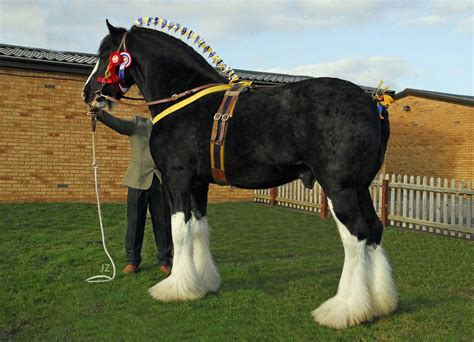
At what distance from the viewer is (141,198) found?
5.90 meters

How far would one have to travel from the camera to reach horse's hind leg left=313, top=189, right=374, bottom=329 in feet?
12.3

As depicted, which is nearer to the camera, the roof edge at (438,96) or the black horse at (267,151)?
the black horse at (267,151)

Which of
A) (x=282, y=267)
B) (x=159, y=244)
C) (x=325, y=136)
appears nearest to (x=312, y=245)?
(x=282, y=267)

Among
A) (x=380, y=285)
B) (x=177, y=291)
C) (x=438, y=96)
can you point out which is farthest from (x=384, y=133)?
(x=438, y=96)

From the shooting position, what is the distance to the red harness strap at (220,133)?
424 cm

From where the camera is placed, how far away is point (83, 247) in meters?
7.59

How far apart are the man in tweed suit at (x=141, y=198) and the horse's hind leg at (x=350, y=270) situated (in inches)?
103

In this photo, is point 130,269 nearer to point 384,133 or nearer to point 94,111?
point 94,111

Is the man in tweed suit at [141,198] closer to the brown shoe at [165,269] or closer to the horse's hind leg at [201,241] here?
the brown shoe at [165,269]

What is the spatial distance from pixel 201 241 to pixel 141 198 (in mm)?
1394

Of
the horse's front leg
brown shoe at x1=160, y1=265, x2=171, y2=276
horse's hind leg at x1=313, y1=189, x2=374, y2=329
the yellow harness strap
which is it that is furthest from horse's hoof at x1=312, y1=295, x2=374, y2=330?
brown shoe at x1=160, y1=265, x2=171, y2=276

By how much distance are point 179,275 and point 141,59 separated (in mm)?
2340

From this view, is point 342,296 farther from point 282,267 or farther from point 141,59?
point 141,59

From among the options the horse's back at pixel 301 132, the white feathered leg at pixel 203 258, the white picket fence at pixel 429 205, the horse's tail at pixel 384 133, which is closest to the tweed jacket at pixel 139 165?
the white feathered leg at pixel 203 258
